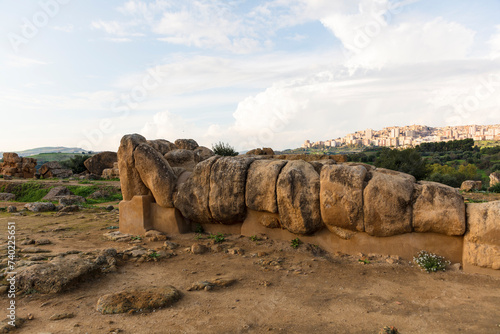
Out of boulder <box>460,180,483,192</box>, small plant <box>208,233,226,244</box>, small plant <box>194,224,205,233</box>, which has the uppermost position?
small plant <box>194,224,205,233</box>

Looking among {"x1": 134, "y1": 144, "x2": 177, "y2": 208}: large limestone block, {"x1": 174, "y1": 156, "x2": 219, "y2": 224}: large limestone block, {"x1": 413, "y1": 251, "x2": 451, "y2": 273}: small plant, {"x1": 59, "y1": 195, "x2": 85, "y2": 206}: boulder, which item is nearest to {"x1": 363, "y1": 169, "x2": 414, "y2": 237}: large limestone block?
{"x1": 413, "y1": 251, "x2": 451, "y2": 273}: small plant

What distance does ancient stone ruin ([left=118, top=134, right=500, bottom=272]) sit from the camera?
6531mm

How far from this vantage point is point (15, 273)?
5.93 meters

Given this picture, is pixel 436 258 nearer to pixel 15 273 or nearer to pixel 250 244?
pixel 250 244

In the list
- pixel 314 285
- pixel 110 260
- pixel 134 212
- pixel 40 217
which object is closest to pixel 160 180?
pixel 134 212

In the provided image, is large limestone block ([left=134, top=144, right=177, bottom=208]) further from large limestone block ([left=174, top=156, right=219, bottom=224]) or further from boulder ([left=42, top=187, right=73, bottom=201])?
boulder ([left=42, top=187, right=73, bottom=201])

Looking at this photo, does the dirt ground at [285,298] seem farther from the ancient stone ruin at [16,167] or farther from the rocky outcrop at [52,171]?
the ancient stone ruin at [16,167]

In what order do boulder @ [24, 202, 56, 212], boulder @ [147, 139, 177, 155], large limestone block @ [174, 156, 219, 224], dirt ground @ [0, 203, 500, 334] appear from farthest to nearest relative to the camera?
boulder @ [24, 202, 56, 212] < boulder @ [147, 139, 177, 155] < large limestone block @ [174, 156, 219, 224] < dirt ground @ [0, 203, 500, 334]

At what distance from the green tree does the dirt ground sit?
22.0 meters

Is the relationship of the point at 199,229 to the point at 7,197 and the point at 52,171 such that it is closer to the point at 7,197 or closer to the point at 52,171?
the point at 7,197

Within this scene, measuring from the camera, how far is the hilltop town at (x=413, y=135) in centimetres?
8971

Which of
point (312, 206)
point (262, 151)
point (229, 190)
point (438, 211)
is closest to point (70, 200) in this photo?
point (262, 151)

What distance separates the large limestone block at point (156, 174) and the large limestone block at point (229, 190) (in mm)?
1332

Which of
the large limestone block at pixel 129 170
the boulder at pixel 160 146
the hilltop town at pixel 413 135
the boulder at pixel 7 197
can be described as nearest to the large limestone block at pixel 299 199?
the large limestone block at pixel 129 170
